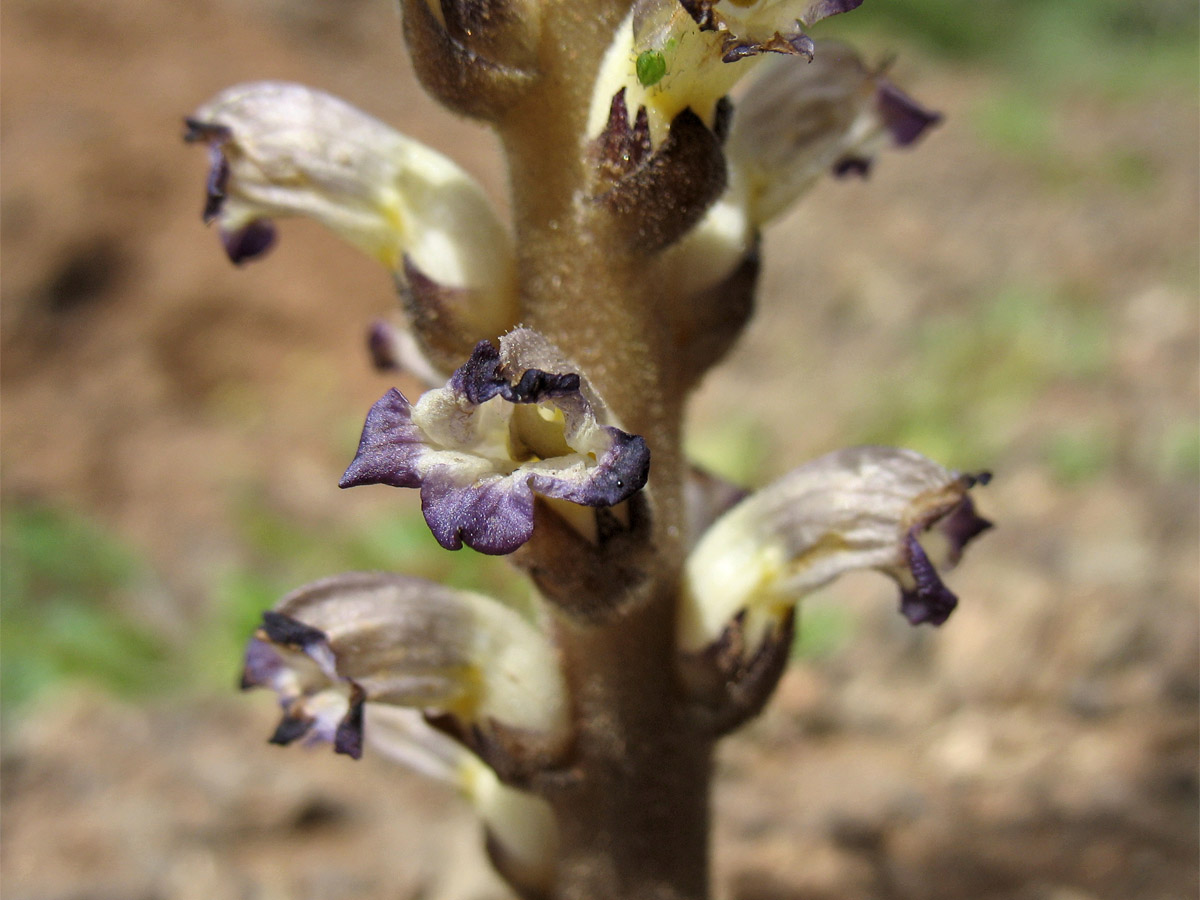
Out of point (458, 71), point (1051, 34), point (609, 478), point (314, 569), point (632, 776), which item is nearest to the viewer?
point (609, 478)

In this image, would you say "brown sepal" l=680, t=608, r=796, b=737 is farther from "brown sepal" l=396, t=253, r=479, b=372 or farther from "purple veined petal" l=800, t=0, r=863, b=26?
"purple veined petal" l=800, t=0, r=863, b=26

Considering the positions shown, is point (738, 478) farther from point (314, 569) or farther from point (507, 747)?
point (507, 747)

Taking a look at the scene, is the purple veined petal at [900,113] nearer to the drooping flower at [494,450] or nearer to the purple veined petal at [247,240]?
the drooping flower at [494,450]

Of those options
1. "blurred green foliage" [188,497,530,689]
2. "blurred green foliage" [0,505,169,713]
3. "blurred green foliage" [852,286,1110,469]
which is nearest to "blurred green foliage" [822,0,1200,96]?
"blurred green foliage" [852,286,1110,469]

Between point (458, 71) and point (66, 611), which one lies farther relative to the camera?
point (66, 611)

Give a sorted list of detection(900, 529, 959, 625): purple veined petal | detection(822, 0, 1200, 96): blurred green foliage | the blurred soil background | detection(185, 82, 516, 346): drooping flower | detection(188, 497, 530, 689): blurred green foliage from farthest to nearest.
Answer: detection(822, 0, 1200, 96): blurred green foliage
detection(188, 497, 530, 689): blurred green foliage
the blurred soil background
detection(185, 82, 516, 346): drooping flower
detection(900, 529, 959, 625): purple veined petal

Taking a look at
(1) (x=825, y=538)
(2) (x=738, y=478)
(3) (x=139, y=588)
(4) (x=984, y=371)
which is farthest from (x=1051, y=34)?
(1) (x=825, y=538)
